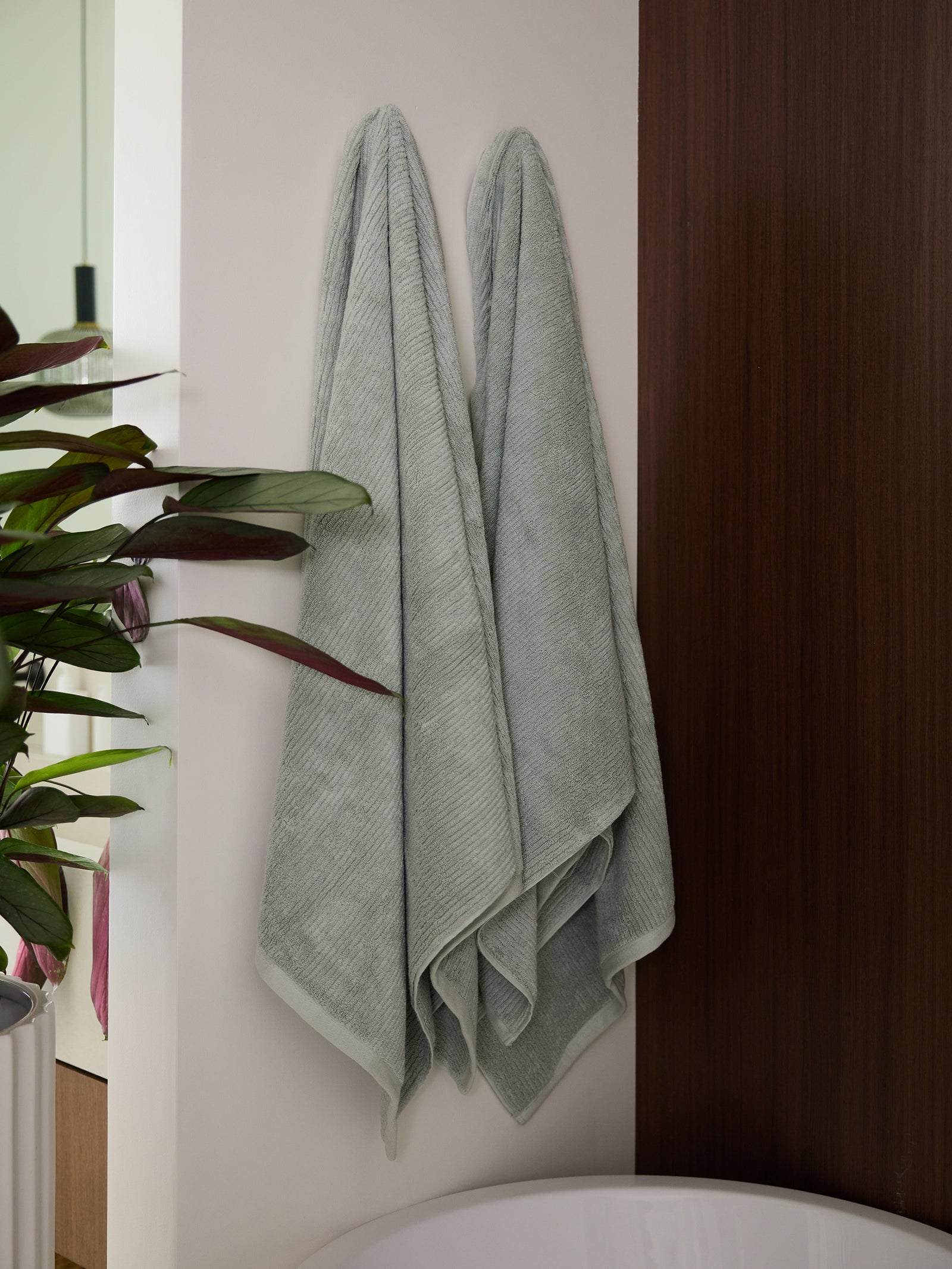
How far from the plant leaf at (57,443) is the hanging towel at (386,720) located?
276 mm

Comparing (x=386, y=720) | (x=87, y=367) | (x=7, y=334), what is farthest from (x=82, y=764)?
(x=87, y=367)

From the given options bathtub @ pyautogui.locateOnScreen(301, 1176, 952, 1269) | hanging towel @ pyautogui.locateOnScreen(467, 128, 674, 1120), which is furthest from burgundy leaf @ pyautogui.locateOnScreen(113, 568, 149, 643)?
bathtub @ pyautogui.locateOnScreen(301, 1176, 952, 1269)

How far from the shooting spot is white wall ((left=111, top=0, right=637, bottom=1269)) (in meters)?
0.95

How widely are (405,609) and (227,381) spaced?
9.8 inches

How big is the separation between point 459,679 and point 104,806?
0.31 meters

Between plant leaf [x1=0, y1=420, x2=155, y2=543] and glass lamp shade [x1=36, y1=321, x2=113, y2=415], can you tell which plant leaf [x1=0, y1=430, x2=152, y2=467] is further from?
glass lamp shade [x1=36, y1=321, x2=113, y2=415]

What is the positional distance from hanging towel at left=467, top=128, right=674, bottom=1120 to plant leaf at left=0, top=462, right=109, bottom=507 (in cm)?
45

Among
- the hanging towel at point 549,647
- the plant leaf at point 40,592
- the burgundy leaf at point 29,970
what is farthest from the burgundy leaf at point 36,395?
the burgundy leaf at point 29,970

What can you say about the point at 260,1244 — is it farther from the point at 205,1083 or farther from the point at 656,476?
the point at 656,476

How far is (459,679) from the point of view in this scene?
3.27 ft

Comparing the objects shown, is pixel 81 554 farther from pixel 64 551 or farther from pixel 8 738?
pixel 8 738

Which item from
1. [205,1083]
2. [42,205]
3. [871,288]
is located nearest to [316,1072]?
[205,1083]

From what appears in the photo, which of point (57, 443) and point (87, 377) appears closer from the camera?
point (57, 443)

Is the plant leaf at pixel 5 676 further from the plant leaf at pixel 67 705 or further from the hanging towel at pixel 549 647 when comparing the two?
the hanging towel at pixel 549 647
